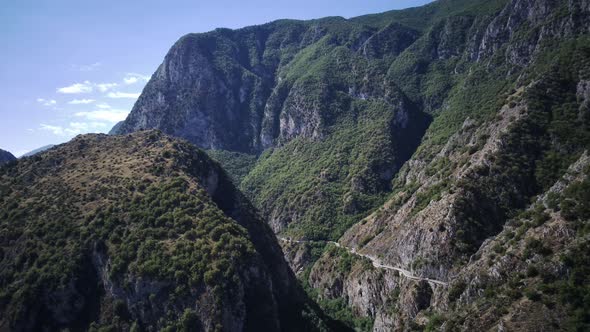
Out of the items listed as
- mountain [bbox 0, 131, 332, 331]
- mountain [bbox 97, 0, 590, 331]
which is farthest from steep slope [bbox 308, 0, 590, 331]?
mountain [bbox 0, 131, 332, 331]

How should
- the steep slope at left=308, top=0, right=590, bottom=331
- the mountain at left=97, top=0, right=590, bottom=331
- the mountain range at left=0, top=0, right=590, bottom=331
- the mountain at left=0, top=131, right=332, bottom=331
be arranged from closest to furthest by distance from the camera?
the mountain at left=97, top=0, right=590, bottom=331
the steep slope at left=308, top=0, right=590, bottom=331
the mountain range at left=0, top=0, right=590, bottom=331
the mountain at left=0, top=131, right=332, bottom=331

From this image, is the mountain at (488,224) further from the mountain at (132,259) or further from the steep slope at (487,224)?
the mountain at (132,259)

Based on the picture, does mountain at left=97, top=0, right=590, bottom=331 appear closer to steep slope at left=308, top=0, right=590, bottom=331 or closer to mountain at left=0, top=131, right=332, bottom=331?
steep slope at left=308, top=0, right=590, bottom=331

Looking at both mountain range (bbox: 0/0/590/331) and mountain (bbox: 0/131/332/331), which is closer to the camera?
mountain range (bbox: 0/0/590/331)

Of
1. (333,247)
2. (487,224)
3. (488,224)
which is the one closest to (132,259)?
(333,247)

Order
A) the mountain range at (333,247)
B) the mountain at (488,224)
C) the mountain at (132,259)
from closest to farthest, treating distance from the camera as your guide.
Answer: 1. the mountain at (488,224)
2. the mountain range at (333,247)
3. the mountain at (132,259)

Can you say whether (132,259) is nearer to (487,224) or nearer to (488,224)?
(487,224)

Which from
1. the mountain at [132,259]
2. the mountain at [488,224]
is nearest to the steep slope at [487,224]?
the mountain at [488,224]

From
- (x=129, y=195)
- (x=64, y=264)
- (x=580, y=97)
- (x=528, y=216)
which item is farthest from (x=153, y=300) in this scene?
(x=580, y=97)

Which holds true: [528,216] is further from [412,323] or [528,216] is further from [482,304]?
[412,323]
